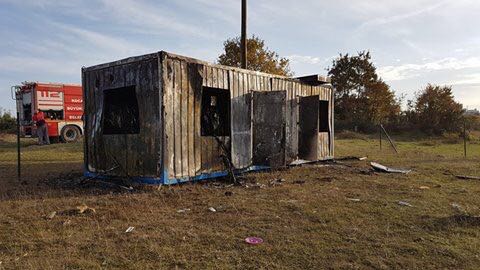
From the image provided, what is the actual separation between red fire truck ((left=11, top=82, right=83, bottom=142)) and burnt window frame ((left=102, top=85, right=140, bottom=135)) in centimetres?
1209

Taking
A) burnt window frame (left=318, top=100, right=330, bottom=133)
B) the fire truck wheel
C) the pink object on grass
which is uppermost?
burnt window frame (left=318, top=100, right=330, bottom=133)

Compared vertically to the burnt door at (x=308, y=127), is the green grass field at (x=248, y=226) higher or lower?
lower

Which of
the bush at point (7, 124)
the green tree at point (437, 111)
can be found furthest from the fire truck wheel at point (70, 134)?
the green tree at point (437, 111)

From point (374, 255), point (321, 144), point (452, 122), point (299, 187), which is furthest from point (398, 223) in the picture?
point (452, 122)

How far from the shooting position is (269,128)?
32.6 ft

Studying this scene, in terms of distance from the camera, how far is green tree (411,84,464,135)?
1204 inches

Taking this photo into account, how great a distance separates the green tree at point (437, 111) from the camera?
30594mm

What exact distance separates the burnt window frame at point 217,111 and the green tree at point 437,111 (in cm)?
2539

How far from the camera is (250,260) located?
4086 millimetres

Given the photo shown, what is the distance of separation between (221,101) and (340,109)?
2596 centimetres

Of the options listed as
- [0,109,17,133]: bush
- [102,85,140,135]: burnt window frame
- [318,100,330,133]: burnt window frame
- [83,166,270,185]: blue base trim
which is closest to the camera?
[83,166,270,185]: blue base trim

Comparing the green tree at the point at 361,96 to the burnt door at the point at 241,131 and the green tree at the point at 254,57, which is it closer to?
the green tree at the point at 254,57

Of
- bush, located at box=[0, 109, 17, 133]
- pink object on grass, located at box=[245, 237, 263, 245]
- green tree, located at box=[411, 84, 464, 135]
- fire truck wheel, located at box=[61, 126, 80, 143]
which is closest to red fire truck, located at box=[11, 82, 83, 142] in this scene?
fire truck wheel, located at box=[61, 126, 80, 143]

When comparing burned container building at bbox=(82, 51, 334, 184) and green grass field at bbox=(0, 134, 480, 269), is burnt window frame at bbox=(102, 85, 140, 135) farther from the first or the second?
green grass field at bbox=(0, 134, 480, 269)
